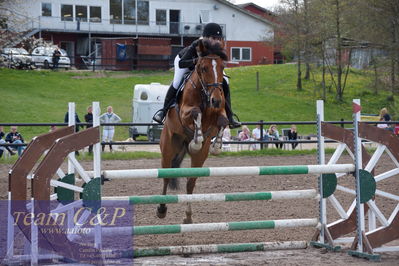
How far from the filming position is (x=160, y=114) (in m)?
8.26

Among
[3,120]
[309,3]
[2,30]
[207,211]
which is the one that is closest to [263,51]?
[309,3]

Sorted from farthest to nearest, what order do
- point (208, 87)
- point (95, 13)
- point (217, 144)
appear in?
point (95, 13) < point (217, 144) < point (208, 87)

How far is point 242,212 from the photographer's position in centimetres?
846

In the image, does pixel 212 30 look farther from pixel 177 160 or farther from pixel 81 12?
pixel 81 12

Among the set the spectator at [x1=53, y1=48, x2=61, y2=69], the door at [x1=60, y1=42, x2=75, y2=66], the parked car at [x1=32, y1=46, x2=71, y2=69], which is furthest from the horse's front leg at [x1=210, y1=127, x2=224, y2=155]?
the door at [x1=60, y1=42, x2=75, y2=66]

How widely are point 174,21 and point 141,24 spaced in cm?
281

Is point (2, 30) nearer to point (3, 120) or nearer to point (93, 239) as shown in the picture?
point (3, 120)

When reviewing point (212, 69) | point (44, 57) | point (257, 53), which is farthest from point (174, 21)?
point (212, 69)

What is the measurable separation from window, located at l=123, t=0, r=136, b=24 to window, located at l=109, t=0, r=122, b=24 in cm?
35

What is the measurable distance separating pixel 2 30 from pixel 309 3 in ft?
59.4

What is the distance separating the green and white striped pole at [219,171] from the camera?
18.0ft

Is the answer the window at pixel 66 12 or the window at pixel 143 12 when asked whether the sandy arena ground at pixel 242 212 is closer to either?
the window at pixel 66 12

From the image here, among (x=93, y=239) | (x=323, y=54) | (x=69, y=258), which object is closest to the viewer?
(x=69, y=258)

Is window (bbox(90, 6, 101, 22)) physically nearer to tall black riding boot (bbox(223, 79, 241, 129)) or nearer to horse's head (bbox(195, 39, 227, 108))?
tall black riding boot (bbox(223, 79, 241, 129))
